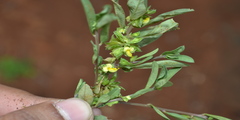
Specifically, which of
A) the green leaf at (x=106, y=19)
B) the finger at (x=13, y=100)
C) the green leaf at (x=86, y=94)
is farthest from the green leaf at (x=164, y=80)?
the finger at (x=13, y=100)

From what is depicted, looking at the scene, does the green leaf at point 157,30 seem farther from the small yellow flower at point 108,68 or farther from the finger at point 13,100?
the finger at point 13,100

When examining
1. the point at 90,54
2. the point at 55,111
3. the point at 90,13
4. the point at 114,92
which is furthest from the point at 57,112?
the point at 90,54

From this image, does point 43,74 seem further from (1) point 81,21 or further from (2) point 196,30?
(2) point 196,30

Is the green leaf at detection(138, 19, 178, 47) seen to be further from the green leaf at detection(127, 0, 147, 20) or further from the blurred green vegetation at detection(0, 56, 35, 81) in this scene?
the blurred green vegetation at detection(0, 56, 35, 81)

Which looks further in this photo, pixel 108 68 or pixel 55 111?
pixel 55 111

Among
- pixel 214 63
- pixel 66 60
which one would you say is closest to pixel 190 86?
pixel 214 63

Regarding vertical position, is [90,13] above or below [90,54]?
above

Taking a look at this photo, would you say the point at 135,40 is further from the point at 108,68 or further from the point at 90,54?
the point at 90,54
